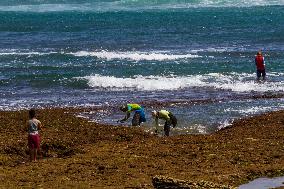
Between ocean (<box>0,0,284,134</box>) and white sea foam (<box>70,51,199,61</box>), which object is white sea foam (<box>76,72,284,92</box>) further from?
white sea foam (<box>70,51,199,61</box>)

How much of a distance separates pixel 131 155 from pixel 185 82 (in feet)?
59.6

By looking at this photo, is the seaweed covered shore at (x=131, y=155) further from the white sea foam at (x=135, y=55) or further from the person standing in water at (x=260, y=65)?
the white sea foam at (x=135, y=55)

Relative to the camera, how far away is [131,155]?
17562 millimetres

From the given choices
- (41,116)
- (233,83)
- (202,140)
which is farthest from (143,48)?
(202,140)

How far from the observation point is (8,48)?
198 feet

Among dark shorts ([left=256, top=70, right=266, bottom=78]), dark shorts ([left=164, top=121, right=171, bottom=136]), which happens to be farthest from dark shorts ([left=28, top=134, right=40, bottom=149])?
dark shorts ([left=256, top=70, right=266, bottom=78])

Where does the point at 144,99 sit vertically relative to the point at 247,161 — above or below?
below

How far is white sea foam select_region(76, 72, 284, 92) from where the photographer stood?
1299 inches

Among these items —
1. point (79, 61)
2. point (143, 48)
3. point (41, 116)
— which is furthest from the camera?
point (143, 48)

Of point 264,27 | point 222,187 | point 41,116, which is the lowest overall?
point 264,27

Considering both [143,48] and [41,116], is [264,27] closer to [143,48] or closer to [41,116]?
[143,48]

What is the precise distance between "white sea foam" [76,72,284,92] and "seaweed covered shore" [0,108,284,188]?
1017cm

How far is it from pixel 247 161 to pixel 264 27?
62601 millimetres

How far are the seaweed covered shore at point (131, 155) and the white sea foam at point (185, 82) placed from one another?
10.2 meters
